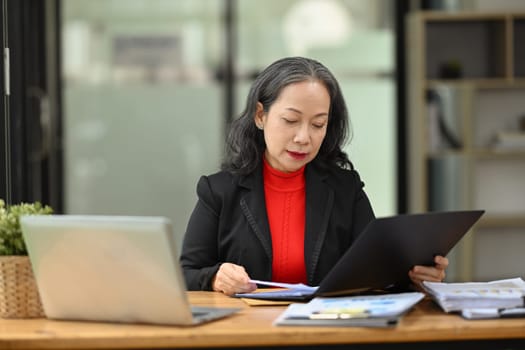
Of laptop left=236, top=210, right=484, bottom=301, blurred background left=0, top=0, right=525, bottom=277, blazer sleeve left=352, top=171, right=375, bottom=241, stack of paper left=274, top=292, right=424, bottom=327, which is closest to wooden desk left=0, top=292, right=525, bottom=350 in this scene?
stack of paper left=274, top=292, right=424, bottom=327

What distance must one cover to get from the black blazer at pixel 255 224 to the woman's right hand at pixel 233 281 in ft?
0.69

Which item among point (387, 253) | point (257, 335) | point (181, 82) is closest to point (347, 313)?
point (257, 335)

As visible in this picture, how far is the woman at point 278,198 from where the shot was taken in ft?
8.96

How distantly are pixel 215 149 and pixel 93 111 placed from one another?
83 cm

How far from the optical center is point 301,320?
2078 millimetres

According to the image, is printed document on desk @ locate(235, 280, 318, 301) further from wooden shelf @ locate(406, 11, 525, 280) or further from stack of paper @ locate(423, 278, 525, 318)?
wooden shelf @ locate(406, 11, 525, 280)

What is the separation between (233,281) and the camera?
8.25 ft

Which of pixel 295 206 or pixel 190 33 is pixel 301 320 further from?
pixel 190 33

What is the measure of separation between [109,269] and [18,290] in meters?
0.26

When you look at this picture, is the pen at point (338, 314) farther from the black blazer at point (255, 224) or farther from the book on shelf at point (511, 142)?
the book on shelf at point (511, 142)

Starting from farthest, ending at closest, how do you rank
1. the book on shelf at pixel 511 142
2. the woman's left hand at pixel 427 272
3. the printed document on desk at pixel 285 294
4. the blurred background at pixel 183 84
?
1. the blurred background at pixel 183 84
2. the book on shelf at pixel 511 142
3. the woman's left hand at pixel 427 272
4. the printed document on desk at pixel 285 294

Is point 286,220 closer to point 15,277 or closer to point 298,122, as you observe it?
point 298,122

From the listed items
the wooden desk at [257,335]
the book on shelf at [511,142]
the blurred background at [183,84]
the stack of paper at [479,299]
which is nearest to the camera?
the wooden desk at [257,335]

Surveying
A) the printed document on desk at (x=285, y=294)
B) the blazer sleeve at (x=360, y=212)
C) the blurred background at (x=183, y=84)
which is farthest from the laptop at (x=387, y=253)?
the blurred background at (x=183, y=84)
